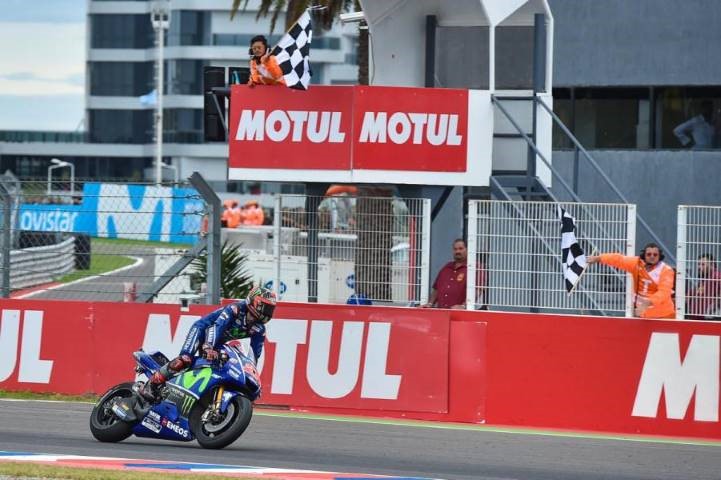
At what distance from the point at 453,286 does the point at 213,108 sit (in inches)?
155

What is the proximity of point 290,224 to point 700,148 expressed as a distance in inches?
426

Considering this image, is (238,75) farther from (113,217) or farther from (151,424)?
(151,424)

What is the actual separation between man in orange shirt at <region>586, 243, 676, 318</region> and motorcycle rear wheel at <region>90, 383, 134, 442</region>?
4720mm

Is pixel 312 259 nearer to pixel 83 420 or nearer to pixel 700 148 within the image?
pixel 83 420

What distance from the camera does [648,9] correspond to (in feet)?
76.6

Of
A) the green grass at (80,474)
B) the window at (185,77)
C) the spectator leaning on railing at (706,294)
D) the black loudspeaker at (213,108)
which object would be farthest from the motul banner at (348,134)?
the window at (185,77)

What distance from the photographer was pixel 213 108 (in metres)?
16.5

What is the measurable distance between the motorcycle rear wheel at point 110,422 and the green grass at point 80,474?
1792mm

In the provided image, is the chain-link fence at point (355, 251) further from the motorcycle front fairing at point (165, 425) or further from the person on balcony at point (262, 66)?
the motorcycle front fairing at point (165, 425)

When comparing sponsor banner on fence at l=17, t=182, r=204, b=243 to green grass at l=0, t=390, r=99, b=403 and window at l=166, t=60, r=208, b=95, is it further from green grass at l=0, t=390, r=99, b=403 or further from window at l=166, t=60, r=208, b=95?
window at l=166, t=60, r=208, b=95

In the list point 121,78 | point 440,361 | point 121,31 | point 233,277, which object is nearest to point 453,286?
point 440,361

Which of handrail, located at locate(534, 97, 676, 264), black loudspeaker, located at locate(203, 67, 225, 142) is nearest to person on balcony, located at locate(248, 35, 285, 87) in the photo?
black loudspeaker, located at locate(203, 67, 225, 142)

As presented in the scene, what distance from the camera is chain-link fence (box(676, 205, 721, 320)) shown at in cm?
1314

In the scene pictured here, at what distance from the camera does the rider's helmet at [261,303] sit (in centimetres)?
1095
